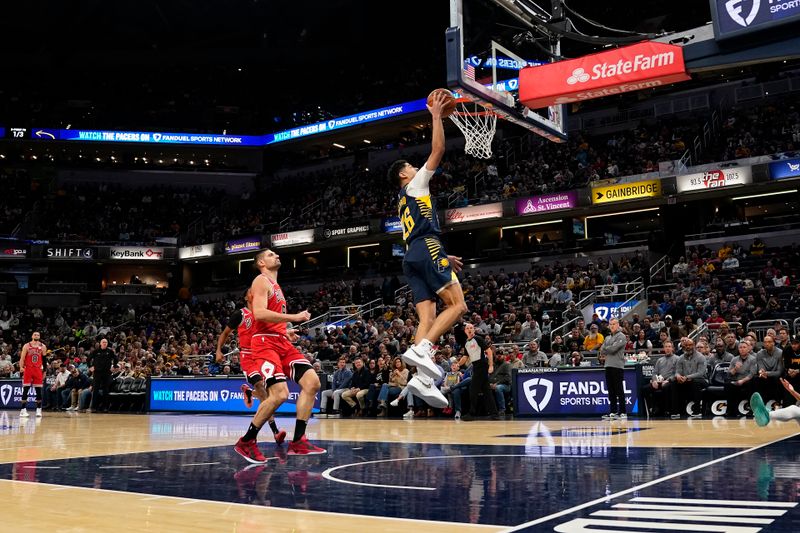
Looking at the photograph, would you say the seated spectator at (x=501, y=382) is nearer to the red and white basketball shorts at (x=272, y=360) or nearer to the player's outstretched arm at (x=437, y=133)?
the red and white basketball shorts at (x=272, y=360)

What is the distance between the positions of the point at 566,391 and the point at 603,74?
6.24 meters

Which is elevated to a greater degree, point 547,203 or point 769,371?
point 547,203

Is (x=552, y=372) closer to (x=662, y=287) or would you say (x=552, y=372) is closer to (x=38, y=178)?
(x=662, y=287)

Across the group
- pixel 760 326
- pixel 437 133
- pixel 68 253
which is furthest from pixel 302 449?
pixel 68 253

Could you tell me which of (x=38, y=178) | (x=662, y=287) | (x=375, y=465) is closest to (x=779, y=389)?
(x=375, y=465)

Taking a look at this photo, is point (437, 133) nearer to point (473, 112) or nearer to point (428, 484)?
point (428, 484)

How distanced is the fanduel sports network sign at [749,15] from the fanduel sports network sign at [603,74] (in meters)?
0.81

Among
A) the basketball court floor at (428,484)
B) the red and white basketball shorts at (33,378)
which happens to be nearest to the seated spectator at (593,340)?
the basketball court floor at (428,484)

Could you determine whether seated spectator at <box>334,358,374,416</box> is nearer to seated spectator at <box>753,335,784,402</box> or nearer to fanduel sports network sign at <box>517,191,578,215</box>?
seated spectator at <box>753,335,784,402</box>

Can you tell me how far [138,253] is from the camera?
136 feet

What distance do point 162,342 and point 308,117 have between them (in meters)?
16.6

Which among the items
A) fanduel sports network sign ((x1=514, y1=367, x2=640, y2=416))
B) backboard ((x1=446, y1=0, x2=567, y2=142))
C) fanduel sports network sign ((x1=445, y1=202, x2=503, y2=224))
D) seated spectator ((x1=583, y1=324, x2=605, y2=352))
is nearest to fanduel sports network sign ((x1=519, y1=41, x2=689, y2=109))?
backboard ((x1=446, y1=0, x2=567, y2=142))

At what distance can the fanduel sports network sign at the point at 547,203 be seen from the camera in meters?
29.1

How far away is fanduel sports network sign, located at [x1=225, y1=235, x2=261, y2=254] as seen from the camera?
3872 centimetres
